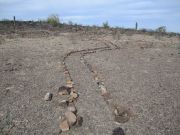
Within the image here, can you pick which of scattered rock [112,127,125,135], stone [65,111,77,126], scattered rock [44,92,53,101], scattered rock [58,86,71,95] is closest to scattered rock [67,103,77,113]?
stone [65,111,77,126]

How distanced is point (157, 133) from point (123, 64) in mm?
4945

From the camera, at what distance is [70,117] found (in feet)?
17.6

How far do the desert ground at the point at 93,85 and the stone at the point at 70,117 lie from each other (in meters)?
0.09

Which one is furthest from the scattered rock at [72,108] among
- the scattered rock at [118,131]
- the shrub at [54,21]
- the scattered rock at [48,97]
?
the shrub at [54,21]

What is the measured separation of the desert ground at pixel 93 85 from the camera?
5301 mm

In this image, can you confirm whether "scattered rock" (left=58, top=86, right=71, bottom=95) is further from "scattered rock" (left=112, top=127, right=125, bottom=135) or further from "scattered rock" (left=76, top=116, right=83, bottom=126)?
"scattered rock" (left=112, top=127, right=125, bottom=135)

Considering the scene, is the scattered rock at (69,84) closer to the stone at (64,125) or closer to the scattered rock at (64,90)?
the scattered rock at (64,90)

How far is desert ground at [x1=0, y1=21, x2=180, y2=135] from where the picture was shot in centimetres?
530

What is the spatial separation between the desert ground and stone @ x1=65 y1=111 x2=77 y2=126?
0.31ft

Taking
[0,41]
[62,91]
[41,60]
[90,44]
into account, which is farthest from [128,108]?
[0,41]

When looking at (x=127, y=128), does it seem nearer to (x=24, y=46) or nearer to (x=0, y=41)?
(x=24, y=46)

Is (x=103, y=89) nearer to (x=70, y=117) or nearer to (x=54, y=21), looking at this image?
(x=70, y=117)

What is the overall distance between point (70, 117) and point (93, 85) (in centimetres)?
220

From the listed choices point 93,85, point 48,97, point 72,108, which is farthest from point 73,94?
point 93,85
